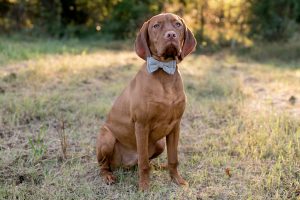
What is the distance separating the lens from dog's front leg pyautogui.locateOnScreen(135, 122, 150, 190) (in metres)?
4.01

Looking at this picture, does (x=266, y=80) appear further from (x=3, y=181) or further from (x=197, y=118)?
(x=3, y=181)

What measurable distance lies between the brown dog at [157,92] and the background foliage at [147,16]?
31.4ft

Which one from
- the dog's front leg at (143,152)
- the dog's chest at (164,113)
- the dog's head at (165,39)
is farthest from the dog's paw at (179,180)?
the dog's head at (165,39)

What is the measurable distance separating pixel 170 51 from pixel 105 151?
46.1 inches

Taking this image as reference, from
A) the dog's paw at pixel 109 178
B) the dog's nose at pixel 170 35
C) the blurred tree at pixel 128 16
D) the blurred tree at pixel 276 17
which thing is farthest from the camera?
the blurred tree at pixel 128 16

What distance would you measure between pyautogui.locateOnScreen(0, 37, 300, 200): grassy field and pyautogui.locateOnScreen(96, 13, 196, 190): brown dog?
14.3 inches

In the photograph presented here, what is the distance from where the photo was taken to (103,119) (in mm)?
6230

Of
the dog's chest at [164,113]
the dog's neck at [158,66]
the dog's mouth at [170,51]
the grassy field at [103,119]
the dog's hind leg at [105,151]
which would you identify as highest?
the dog's mouth at [170,51]

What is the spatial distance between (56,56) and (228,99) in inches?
183

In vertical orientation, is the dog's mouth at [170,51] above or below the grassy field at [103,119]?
above

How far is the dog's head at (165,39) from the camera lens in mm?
3816

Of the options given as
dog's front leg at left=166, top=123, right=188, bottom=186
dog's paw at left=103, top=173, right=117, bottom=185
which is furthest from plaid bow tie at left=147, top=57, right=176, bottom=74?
dog's paw at left=103, top=173, right=117, bottom=185

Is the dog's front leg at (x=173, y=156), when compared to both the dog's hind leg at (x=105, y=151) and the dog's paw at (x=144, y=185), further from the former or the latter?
the dog's hind leg at (x=105, y=151)

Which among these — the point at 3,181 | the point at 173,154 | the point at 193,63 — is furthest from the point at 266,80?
the point at 3,181
